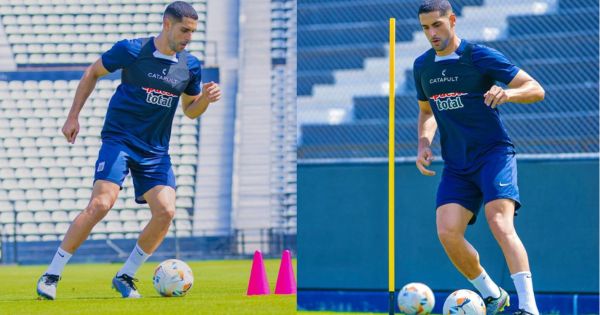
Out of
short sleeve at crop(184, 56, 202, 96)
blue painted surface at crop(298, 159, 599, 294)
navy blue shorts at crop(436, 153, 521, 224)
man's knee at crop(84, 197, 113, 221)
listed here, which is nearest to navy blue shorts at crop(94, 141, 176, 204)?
man's knee at crop(84, 197, 113, 221)

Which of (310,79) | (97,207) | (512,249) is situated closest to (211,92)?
(97,207)

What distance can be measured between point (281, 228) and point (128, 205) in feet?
6.64

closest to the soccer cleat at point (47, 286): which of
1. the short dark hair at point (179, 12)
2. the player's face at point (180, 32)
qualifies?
the player's face at point (180, 32)

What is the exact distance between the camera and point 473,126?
472 cm

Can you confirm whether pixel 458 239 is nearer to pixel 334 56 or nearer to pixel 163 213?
pixel 163 213

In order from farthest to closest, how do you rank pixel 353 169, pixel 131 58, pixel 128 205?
pixel 128 205 → pixel 353 169 → pixel 131 58

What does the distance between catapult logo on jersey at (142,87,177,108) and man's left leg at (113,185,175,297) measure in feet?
1.43

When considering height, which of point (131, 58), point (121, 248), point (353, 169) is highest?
point (131, 58)

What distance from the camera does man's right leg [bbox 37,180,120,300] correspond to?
5.10m

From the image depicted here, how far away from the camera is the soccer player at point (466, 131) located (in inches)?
181

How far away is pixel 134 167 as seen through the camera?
537cm

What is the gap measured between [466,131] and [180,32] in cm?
151

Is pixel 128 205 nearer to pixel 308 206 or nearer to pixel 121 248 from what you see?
pixel 121 248

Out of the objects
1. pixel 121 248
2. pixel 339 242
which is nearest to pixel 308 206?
pixel 339 242
